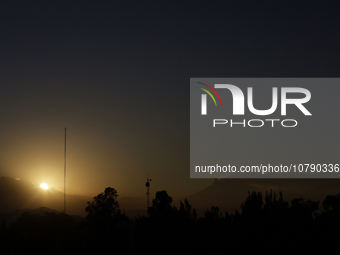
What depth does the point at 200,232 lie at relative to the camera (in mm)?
50750

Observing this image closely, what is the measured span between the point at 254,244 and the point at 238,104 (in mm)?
18832

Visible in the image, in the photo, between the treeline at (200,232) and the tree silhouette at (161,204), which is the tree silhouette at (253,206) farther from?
the tree silhouette at (161,204)

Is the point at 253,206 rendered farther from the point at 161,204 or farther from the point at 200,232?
the point at 161,204

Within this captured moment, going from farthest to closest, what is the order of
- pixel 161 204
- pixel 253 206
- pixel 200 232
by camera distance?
pixel 161 204 < pixel 253 206 < pixel 200 232

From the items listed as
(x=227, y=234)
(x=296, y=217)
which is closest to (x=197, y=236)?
(x=227, y=234)

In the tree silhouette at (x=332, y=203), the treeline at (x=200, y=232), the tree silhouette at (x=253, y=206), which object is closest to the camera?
the treeline at (x=200, y=232)

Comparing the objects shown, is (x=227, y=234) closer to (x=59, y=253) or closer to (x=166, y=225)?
(x=166, y=225)

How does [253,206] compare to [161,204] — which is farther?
[161,204]

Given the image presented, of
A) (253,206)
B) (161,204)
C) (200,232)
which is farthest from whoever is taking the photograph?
(161,204)

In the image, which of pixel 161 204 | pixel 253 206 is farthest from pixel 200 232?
pixel 161 204

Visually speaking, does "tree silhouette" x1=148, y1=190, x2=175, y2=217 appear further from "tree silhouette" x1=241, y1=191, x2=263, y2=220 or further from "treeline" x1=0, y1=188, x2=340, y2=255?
"tree silhouette" x1=241, y1=191, x2=263, y2=220

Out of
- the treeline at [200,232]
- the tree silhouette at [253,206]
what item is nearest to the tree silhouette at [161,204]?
the treeline at [200,232]

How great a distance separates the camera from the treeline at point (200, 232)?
4600cm

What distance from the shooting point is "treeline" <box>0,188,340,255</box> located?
4600 centimetres
